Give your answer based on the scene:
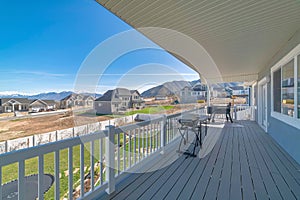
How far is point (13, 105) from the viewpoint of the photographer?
25.6ft

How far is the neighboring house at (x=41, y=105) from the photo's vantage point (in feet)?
27.2

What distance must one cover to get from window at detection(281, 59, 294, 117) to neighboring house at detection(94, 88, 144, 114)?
628cm

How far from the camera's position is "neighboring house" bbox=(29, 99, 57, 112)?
8.30 meters

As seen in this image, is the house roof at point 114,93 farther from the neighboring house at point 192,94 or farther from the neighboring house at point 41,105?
the neighboring house at point 192,94

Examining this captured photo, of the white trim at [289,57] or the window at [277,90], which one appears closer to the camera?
the white trim at [289,57]

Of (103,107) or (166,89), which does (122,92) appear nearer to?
(103,107)

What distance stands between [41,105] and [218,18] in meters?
9.38

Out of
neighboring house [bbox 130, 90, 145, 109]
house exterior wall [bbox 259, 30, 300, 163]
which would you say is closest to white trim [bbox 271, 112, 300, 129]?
house exterior wall [bbox 259, 30, 300, 163]

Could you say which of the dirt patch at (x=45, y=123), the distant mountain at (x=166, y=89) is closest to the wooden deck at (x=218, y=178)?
the dirt patch at (x=45, y=123)

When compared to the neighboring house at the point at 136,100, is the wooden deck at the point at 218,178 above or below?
below

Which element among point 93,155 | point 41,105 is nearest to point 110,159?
point 93,155

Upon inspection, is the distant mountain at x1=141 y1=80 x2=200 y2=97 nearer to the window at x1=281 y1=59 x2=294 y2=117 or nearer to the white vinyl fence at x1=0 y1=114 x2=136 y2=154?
the white vinyl fence at x1=0 y1=114 x2=136 y2=154

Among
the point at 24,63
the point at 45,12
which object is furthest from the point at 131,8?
the point at 24,63

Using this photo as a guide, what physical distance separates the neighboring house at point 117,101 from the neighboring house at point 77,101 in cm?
71
